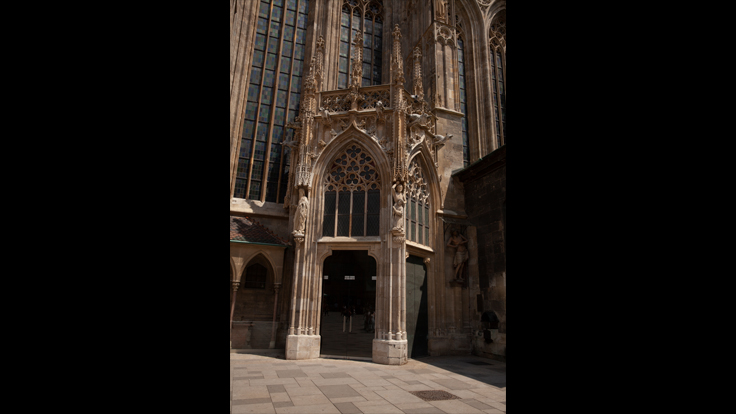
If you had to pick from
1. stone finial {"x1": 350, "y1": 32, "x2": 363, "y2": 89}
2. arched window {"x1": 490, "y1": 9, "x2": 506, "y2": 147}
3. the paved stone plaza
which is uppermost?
arched window {"x1": 490, "y1": 9, "x2": 506, "y2": 147}

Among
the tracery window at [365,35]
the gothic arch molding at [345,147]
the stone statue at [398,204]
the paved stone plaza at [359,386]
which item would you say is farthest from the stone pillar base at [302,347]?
the tracery window at [365,35]

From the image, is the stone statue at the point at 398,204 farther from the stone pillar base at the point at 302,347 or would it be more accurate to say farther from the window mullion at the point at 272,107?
the window mullion at the point at 272,107

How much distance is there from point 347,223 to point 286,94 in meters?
7.56

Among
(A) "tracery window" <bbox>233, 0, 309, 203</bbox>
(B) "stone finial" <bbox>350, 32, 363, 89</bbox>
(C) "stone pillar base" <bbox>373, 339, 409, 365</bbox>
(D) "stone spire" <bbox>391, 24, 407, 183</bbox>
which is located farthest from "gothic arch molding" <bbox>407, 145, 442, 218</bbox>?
(A) "tracery window" <bbox>233, 0, 309, 203</bbox>

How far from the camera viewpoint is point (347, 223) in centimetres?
Result: 1264

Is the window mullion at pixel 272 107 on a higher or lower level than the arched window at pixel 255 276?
higher

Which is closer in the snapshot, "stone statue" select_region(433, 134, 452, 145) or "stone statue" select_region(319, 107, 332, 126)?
"stone statue" select_region(319, 107, 332, 126)

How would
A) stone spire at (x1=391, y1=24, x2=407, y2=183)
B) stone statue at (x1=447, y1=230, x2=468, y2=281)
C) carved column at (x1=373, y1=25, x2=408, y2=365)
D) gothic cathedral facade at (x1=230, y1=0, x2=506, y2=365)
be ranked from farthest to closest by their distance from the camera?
stone statue at (x1=447, y1=230, x2=468, y2=281), stone spire at (x1=391, y1=24, x2=407, y2=183), gothic cathedral facade at (x1=230, y1=0, x2=506, y2=365), carved column at (x1=373, y1=25, x2=408, y2=365)

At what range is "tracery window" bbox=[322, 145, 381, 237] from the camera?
12.6 m

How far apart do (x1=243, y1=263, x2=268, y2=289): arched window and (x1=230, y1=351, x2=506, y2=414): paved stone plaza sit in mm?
3042

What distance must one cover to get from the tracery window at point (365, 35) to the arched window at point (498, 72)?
5.99m

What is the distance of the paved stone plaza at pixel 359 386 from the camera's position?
573cm

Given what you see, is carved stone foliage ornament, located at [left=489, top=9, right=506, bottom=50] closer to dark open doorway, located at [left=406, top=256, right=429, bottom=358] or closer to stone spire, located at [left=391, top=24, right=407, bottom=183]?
stone spire, located at [left=391, top=24, right=407, bottom=183]
